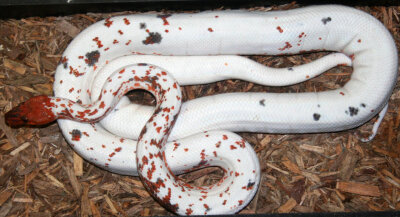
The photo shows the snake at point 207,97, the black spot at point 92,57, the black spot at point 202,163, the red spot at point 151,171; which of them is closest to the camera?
the red spot at point 151,171

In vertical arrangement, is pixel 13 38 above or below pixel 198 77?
above

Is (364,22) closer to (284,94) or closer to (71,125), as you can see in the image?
(284,94)

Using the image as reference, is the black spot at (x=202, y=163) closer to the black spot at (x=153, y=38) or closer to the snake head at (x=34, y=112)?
the black spot at (x=153, y=38)

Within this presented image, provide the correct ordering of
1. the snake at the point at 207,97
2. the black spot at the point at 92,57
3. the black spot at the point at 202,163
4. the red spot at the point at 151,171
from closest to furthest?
the red spot at the point at 151,171
the snake at the point at 207,97
the black spot at the point at 202,163
the black spot at the point at 92,57

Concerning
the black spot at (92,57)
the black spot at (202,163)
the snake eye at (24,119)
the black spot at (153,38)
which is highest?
the black spot at (153,38)

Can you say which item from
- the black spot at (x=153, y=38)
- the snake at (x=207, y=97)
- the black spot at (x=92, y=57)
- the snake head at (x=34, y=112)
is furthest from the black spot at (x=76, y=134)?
the black spot at (x=153, y=38)

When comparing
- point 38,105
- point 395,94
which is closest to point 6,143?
point 38,105

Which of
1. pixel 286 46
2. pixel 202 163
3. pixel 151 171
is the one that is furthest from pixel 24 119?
pixel 286 46

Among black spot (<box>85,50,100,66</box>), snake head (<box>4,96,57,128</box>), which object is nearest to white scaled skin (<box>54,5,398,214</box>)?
black spot (<box>85,50,100,66</box>)

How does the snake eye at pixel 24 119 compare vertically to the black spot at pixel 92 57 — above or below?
below
